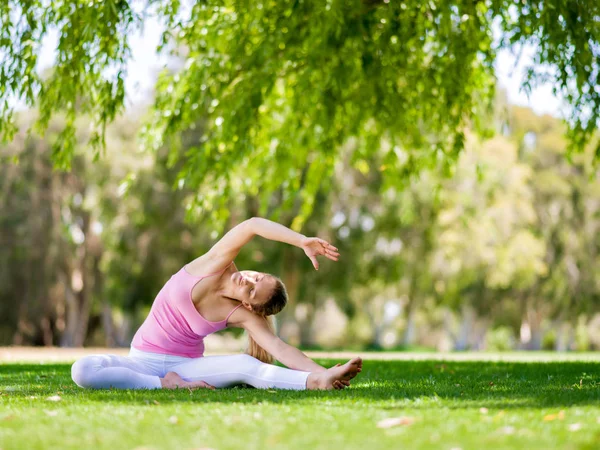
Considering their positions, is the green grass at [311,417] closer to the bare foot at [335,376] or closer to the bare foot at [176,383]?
the bare foot at [335,376]

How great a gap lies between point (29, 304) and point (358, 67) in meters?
21.9

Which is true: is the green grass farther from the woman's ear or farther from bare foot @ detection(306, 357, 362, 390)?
the woman's ear

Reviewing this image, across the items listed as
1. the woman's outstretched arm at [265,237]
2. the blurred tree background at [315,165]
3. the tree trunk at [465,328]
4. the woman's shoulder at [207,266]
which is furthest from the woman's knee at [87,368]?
the tree trunk at [465,328]

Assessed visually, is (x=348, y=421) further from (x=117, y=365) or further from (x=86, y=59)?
(x=86, y=59)

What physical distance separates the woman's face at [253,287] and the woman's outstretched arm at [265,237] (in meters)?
0.16

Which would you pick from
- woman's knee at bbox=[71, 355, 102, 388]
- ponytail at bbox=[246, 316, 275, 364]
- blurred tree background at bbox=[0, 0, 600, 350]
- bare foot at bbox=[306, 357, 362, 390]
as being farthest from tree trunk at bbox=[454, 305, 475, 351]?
woman's knee at bbox=[71, 355, 102, 388]

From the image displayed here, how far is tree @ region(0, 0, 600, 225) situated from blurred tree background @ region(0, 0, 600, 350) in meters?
0.03

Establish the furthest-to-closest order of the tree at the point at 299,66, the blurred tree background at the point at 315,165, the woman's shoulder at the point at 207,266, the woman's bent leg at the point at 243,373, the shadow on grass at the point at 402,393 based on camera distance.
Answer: the blurred tree background at the point at 315,165 < the tree at the point at 299,66 < the woman's shoulder at the point at 207,266 < the woman's bent leg at the point at 243,373 < the shadow on grass at the point at 402,393

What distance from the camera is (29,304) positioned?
28344 millimetres

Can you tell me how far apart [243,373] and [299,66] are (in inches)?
214

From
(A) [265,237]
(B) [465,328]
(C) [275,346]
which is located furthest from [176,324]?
(B) [465,328]

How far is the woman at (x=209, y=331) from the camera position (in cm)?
557

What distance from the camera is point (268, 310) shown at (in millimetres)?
5711

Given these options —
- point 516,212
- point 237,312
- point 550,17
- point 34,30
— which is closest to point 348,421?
point 237,312
